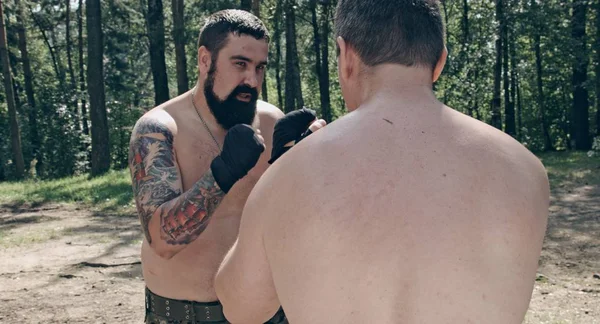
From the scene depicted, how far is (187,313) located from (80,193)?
10288 millimetres

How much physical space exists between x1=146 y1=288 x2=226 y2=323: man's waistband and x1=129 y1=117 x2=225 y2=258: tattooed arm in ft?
1.07

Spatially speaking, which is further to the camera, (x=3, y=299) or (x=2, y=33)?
(x=2, y=33)

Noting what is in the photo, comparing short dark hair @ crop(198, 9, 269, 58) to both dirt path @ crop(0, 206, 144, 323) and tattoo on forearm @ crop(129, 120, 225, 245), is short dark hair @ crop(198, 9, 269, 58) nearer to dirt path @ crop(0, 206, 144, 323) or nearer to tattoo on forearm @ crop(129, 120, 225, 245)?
tattoo on forearm @ crop(129, 120, 225, 245)

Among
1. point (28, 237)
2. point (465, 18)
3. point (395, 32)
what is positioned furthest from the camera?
point (465, 18)

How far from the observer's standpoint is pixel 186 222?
7.83ft

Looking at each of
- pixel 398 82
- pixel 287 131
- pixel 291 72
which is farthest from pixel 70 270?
pixel 291 72

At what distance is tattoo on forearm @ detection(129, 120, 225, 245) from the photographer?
236 centimetres

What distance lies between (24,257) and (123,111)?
18.7 metres

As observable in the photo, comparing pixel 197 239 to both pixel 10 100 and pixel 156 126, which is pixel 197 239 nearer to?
pixel 156 126

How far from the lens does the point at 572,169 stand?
13.5 m

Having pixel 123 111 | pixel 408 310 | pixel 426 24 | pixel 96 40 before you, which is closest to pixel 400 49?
pixel 426 24

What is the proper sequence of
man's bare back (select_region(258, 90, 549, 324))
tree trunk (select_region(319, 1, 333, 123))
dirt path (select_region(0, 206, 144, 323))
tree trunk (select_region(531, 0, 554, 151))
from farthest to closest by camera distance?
tree trunk (select_region(319, 1, 333, 123)) < tree trunk (select_region(531, 0, 554, 151)) < dirt path (select_region(0, 206, 144, 323)) < man's bare back (select_region(258, 90, 549, 324))

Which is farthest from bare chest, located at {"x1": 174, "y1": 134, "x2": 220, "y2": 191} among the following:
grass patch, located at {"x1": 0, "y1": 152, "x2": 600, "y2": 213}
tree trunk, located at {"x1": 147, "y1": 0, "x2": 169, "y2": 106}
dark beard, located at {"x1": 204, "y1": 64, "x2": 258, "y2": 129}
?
tree trunk, located at {"x1": 147, "y1": 0, "x2": 169, "y2": 106}

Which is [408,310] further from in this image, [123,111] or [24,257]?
[123,111]
